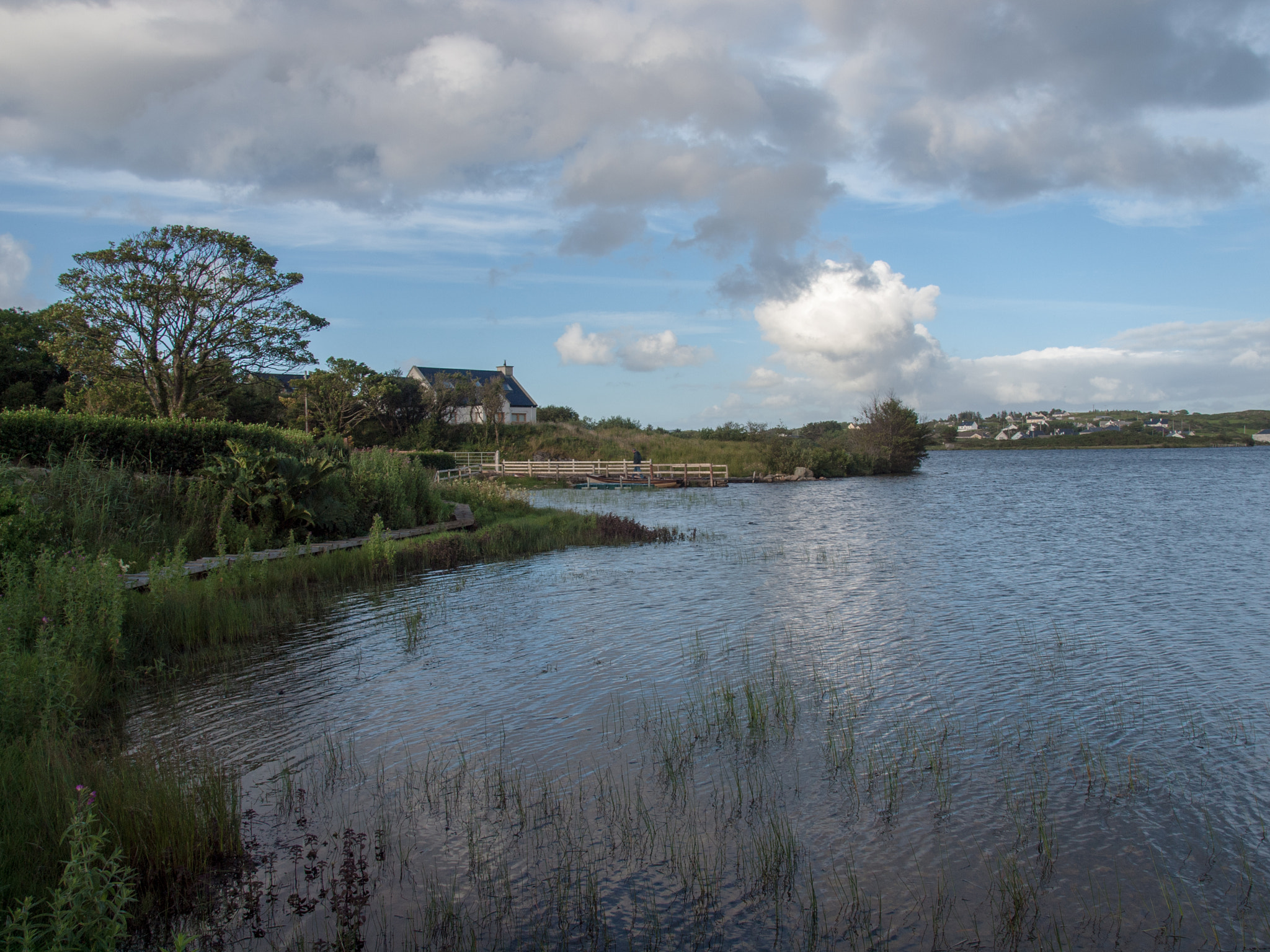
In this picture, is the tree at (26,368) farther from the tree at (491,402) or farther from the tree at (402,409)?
the tree at (491,402)

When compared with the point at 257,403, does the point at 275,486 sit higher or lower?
lower

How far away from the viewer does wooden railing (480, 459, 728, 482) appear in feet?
168

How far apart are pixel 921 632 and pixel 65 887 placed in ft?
33.7

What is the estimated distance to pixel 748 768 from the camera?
6.42 metres

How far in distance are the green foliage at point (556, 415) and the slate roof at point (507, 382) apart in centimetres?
267

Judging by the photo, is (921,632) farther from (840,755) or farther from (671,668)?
(840,755)

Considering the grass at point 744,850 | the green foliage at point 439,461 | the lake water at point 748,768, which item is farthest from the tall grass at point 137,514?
the green foliage at point 439,461

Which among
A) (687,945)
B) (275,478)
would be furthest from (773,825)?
(275,478)

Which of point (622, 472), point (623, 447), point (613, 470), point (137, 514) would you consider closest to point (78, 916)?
point (137, 514)

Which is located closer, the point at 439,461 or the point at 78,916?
the point at 78,916

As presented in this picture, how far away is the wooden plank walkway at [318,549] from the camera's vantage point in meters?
10.5

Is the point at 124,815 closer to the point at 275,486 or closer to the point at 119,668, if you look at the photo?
the point at 119,668

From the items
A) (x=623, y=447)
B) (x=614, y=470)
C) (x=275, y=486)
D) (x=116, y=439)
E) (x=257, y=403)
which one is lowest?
(x=614, y=470)

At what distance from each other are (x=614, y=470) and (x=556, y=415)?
35391 millimetres
